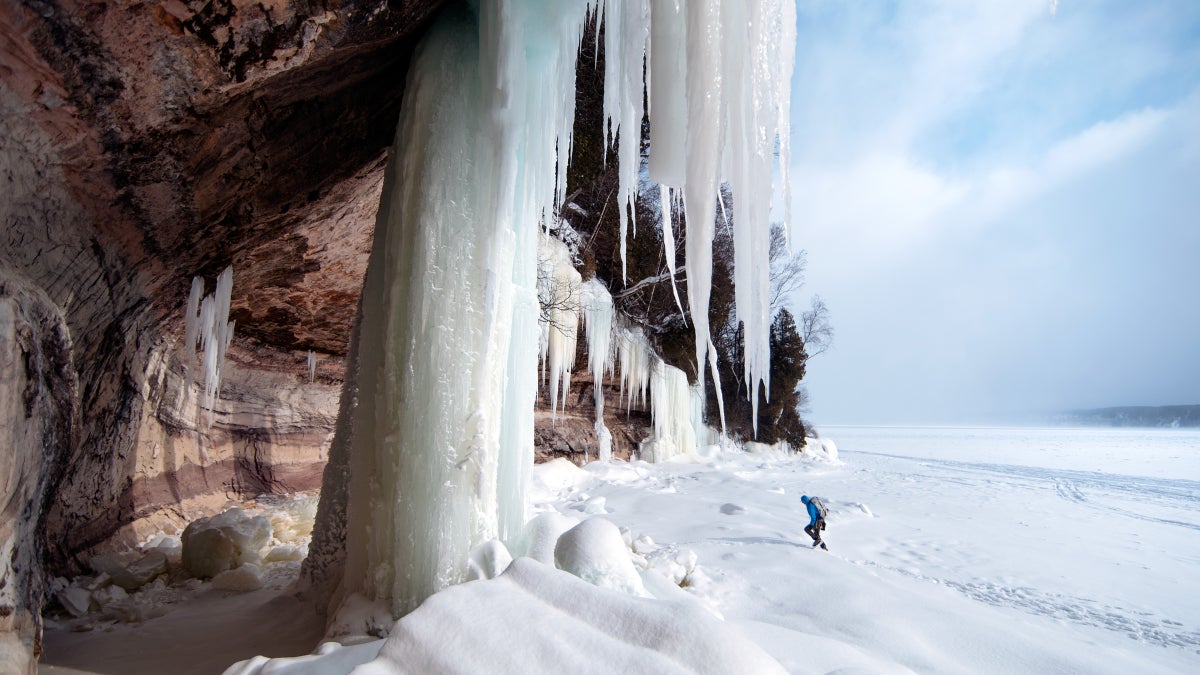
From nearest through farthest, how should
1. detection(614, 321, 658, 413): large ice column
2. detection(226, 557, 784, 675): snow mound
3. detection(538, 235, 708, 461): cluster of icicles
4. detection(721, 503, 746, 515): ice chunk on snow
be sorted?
detection(226, 557, 784, 675): snow mound
detection(721, 503, 746, 515): ice chunk on snow
detection(538, 235, 708, 461): cluster of icicles
detection(614, 321, 658, 413): large ice column

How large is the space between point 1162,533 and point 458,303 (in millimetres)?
9300

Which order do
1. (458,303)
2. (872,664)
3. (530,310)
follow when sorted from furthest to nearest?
(530,310) < (458,303) < (872,664)

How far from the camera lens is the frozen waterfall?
5.98 ft

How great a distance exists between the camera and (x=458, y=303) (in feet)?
7.35

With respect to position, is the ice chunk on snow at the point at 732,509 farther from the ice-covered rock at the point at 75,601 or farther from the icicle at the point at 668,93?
the ice-covered rock at the point at 75,601

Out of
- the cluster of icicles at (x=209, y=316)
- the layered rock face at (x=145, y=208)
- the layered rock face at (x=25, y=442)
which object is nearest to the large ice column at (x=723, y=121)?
the layered rock face at (x=145, y=208)

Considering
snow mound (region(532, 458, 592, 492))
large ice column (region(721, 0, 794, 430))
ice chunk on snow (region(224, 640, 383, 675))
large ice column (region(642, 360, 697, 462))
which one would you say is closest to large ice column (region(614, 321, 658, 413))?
large ice column (region(642, 360, 697, 462))

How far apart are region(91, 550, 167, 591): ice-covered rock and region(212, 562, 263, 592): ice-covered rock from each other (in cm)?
44

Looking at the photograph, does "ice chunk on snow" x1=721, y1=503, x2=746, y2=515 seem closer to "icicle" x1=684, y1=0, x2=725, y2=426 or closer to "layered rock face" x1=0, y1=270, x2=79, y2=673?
"icicle" x1=684, y1=0, x2=725, y2=426

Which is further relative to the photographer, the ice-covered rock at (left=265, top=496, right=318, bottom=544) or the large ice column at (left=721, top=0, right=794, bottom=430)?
the ice-covered rock at (left=265, top=496, right=318, bottom=544)

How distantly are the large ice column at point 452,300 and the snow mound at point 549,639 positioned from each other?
564 mm

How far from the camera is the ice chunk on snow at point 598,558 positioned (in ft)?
7.16

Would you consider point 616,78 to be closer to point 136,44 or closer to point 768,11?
point 768,11

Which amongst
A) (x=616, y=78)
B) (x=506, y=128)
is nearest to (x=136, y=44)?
(x=506, y=128)
